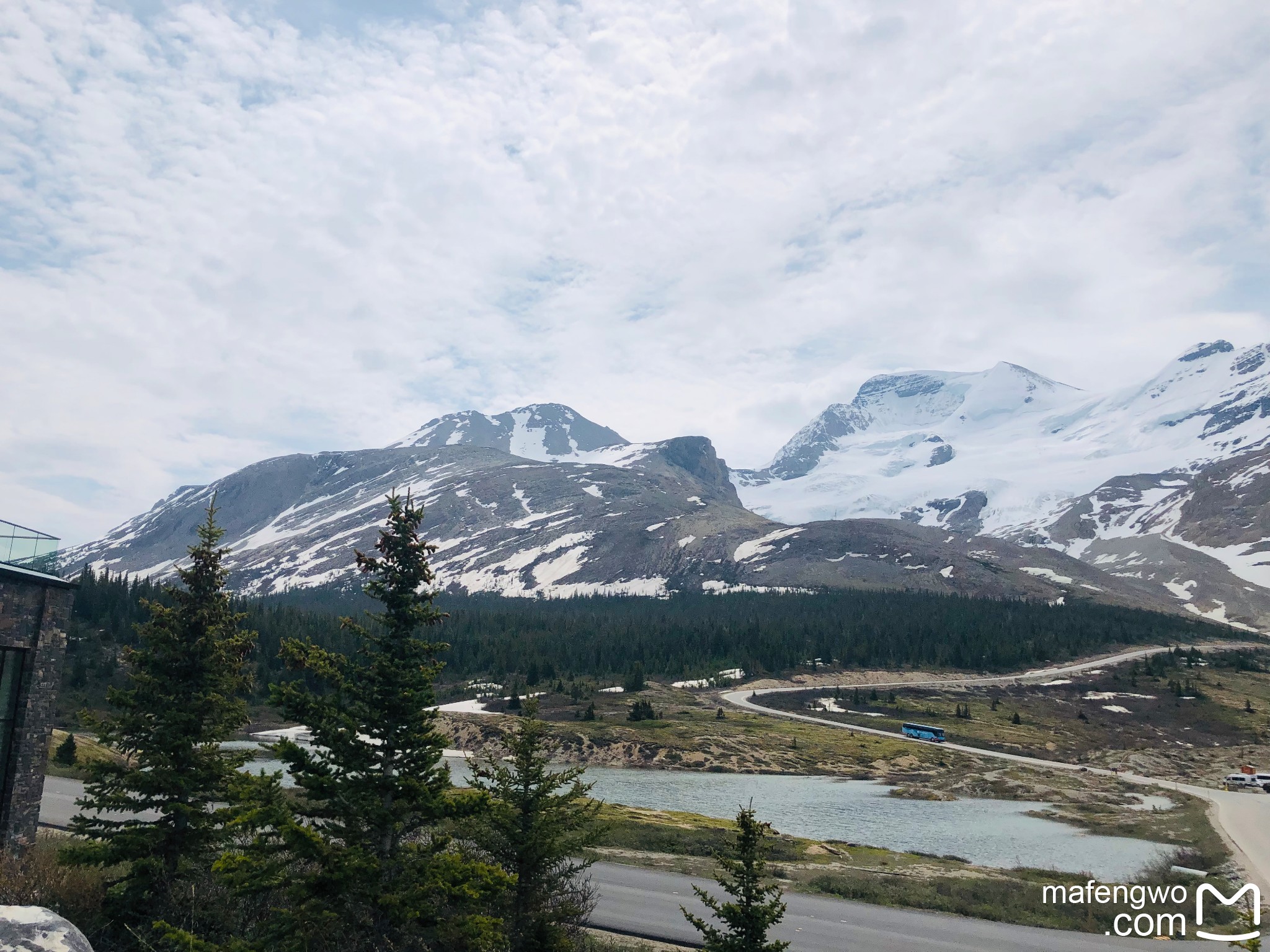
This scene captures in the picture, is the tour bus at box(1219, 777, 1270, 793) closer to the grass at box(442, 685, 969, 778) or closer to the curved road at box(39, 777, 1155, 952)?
the grass at box(442, 685, 969, 778)

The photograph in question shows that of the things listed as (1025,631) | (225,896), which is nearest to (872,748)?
(225,896)

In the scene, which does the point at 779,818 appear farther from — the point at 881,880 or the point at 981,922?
the point at 981,922

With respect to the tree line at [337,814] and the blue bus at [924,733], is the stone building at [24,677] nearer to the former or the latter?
the tree line at [337,814]

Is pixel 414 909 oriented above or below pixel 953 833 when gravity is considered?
above

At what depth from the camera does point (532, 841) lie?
16656 mm

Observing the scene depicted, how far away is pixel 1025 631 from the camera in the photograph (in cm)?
18062

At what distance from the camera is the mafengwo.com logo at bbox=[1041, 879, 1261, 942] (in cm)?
2544

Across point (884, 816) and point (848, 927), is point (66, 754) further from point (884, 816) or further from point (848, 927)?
point (884, 816)

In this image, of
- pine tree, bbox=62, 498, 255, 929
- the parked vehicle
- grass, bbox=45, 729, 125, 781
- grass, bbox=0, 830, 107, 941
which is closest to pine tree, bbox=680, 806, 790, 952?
pine tree, bbox=62, 498, 255, 929

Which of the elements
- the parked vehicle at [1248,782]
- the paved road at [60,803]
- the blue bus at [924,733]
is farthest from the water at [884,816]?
the blue bus at [924,733]

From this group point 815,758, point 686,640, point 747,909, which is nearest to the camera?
point 747,909

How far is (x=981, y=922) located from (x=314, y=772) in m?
20.9

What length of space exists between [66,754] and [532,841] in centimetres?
4733

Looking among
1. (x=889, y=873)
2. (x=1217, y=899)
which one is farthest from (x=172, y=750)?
(x=1217, y=899)
